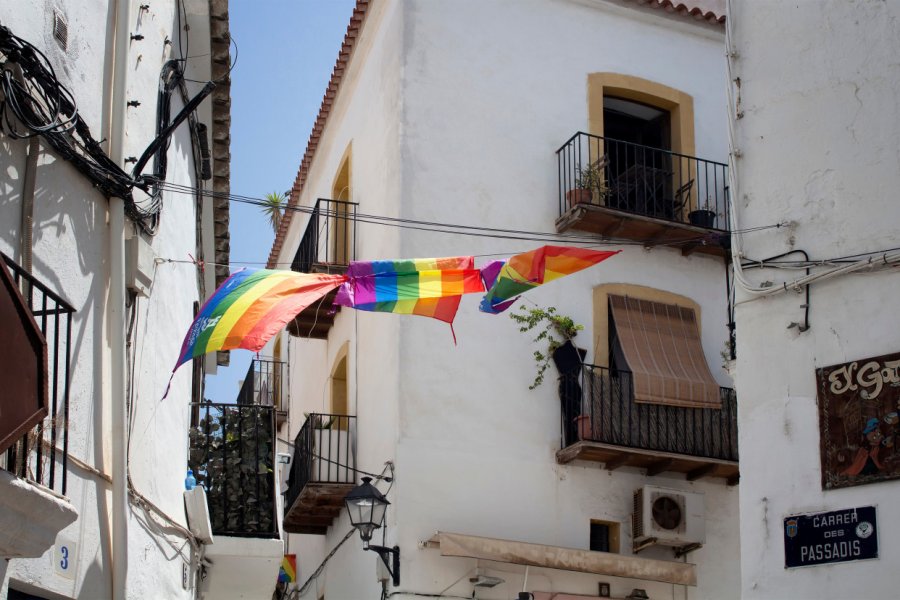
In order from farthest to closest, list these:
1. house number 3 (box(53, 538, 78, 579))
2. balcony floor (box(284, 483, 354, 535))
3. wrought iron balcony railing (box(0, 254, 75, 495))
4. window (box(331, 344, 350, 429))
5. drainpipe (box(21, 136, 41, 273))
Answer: window (box(331, 344, 350, 429)), balcony floor (box(284, 483, 354, 535)), house number 3 (box(53, 538, 78, 579)), drainpipe (box(21, 136, 41, 273)), wrought iron balcony railing (box(0, 254, 75, 495))

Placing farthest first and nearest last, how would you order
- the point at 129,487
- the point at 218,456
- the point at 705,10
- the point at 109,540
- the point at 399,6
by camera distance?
1. the point at 705,10
2. the point at 399,6
3. the point at 218,456
4. the point at 129,487
5. the point at 109,540

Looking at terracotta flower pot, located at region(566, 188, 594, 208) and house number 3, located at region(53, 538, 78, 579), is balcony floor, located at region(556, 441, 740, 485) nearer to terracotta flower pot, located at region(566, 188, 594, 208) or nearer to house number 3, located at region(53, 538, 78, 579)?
terracotta flower pot, located at region(566, 188, 594, 208)

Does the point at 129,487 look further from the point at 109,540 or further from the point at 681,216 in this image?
the point at 681,216

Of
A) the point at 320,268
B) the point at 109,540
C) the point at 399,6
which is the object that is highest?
the point at 399,6

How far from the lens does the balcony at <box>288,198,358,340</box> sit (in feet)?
55.4

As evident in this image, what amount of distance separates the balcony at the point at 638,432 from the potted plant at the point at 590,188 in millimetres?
2055

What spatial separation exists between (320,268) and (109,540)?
8.68m

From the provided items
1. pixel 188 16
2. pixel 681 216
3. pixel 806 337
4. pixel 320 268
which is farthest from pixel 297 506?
pixel 806 337

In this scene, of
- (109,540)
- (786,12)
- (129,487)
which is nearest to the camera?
(109,540)

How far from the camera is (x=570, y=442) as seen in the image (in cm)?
1421

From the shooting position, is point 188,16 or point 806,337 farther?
point 188,16

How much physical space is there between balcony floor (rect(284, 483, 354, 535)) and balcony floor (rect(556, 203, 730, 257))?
13.8ft

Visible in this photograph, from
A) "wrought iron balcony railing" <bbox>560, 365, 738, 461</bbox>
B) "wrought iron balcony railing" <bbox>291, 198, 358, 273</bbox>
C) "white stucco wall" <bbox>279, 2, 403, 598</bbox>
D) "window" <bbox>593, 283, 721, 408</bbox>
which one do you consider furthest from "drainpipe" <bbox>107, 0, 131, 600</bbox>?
"wrought iron balcony railing" <bbox>291, 198, 358, 273</bbox>

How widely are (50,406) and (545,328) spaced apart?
29.3ft
